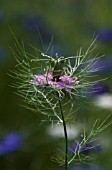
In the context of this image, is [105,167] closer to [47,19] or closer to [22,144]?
[22,144]

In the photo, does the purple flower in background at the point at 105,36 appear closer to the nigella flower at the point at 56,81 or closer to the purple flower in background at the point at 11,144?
the purple flower in background at the point at 11,144

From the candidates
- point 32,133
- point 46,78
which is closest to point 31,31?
point 32,133

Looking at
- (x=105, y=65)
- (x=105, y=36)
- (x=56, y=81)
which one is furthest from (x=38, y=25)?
(x=56, y=81)

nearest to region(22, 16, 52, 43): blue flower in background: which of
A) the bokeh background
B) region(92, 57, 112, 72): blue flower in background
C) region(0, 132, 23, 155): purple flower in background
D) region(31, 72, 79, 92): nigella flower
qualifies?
the bokeh background

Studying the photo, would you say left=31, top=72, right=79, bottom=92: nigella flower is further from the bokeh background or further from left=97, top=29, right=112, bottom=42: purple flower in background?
left=97, top=29, right=112, bottom=42: purple flower in background

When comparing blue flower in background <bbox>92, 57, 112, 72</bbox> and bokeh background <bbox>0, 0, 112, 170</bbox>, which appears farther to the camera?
blue flower in background <bbox>92, 57, 112, 72</bbox>

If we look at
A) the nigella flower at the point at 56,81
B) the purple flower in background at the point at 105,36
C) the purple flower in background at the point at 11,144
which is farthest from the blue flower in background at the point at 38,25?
the nigella flower at the point at 56,81
